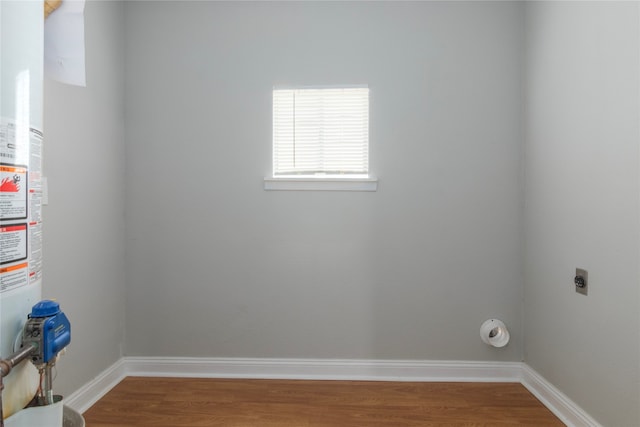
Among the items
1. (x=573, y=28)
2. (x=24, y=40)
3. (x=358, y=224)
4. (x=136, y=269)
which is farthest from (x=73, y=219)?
(x=573, y=28)

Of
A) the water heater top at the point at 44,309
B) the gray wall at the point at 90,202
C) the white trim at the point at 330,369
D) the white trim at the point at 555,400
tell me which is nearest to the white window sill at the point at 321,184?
the gray wall at the point at 90,202

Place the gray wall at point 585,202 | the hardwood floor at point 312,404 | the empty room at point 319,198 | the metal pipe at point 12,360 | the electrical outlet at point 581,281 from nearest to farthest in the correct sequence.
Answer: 1. the metal pipe at point 12,360
2. the gray wall at point 585,202
3. the electrical outlet at point 581,281
4. the hardwood floor at point 312,404
5. the empty room at point 319,198

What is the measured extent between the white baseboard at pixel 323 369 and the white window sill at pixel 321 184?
3.43ft

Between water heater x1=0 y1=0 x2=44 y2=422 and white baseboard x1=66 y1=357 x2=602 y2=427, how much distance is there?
161cm

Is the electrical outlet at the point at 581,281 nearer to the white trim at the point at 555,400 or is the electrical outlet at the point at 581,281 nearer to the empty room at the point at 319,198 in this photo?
the empty room at the point at 319,198

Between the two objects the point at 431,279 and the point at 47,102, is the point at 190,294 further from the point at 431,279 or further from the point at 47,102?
the point at 431,279

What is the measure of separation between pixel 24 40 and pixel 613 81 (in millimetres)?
1957

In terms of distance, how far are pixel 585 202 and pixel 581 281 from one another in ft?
1.19

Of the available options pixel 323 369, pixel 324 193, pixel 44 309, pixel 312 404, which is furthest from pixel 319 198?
pixel 44 309

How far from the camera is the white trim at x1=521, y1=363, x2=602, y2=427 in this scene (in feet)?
5.38

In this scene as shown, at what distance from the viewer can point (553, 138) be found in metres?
1.88

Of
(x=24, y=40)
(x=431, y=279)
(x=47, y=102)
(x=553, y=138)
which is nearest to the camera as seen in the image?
(x=24, y=40)

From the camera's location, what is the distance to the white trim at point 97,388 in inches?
70.2

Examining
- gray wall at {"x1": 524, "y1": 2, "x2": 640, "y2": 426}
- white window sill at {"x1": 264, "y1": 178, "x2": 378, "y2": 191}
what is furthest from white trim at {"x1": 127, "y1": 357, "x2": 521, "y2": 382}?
white window sill at {"x1": 264, "y1": 178, "x2": 378, "y2": 191}
